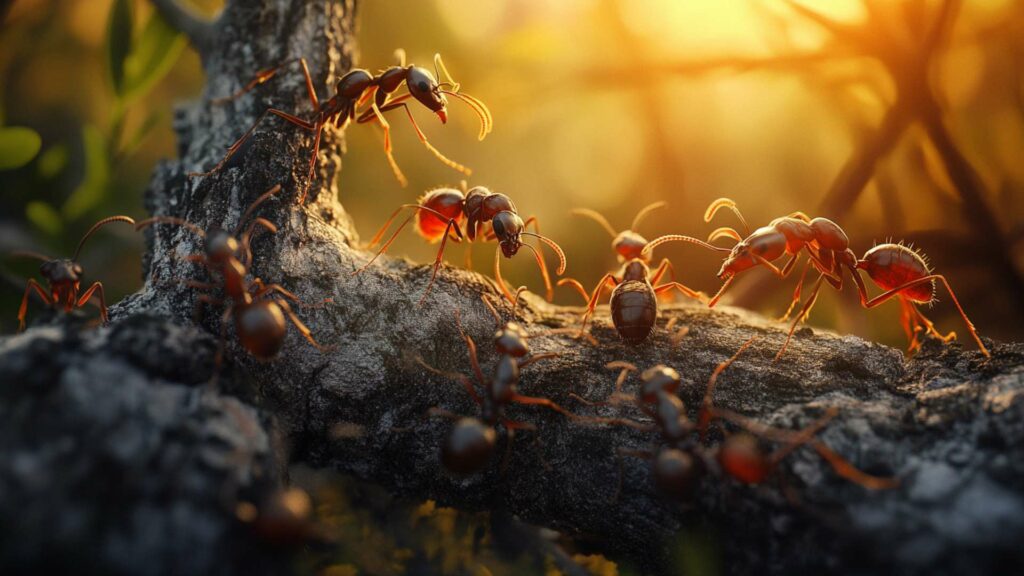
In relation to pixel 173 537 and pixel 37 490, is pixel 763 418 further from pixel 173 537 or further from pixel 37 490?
pixel 37 490

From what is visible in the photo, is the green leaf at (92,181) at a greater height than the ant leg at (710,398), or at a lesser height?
greater

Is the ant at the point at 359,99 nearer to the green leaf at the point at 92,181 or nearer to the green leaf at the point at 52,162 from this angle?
the green leaf at the point at 92,181

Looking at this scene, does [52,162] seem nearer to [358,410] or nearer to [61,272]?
[61,272]

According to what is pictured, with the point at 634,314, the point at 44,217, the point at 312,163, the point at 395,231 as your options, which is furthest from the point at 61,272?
the point at 634,314

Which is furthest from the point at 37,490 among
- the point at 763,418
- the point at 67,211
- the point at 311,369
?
the point at 67,211

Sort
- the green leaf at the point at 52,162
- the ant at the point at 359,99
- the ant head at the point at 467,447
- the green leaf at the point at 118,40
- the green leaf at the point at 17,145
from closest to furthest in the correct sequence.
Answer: the ant head at the point at 467,447 < the ant at the point at 359,99 < the green leaf at the point at 17,145 < the green leaf at the point at 118,40 < the green leaf at the point at 52,162

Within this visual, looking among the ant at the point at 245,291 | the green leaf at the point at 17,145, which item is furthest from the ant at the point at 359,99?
the green leaf at the point at 17,145

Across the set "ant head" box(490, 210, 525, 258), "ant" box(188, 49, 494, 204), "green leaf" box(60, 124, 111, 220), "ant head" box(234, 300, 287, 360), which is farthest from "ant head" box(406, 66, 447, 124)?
"green leaf" box(60, 124, 111, 220)

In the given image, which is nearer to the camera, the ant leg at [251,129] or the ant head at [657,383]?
the ant head at [657,383]
